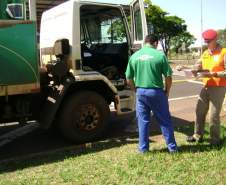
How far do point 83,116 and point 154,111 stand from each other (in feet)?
5.51

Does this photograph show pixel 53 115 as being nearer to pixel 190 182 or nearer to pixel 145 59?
pixel 145 59

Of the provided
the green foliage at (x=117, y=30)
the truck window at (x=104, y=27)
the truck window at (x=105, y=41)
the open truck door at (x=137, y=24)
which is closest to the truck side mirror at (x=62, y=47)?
the truck window at (x=105, y=41)

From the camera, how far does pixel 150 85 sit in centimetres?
617

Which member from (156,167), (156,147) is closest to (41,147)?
(156,147)

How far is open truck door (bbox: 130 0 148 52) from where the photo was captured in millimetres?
7974

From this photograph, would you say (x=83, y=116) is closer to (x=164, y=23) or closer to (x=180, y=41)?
(x=164, y=23)

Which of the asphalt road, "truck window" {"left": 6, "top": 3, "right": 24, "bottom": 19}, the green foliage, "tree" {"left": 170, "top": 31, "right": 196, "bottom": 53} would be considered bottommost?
the asphalt road

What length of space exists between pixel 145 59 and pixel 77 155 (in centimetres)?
185

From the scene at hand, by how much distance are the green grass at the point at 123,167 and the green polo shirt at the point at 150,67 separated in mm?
1055

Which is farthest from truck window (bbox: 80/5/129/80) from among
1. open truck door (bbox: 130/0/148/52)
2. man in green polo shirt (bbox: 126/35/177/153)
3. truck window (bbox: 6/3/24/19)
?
man in green polo shirt (bbox: 126/35/177/153)

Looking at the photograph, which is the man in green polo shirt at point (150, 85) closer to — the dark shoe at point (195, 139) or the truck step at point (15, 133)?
the dark shoe at point (195, 139)

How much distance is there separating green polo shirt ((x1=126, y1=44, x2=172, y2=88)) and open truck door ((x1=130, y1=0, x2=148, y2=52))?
1800mm

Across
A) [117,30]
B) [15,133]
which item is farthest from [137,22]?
[15,133]

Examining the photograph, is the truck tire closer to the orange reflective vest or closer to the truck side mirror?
the truck side mirror
